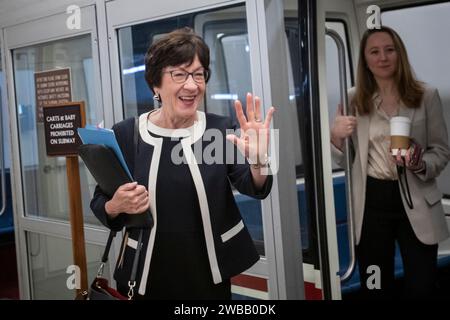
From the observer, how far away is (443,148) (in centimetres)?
182

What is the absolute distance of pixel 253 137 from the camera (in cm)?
189

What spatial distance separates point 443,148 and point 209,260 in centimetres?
95

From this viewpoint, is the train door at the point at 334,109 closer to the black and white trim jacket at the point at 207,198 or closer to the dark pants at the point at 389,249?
the dark pants at the point at 389,249

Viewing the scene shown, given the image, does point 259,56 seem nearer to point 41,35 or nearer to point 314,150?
point 314,150

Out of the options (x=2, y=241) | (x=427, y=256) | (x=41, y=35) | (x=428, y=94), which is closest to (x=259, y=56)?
(x=428, y=94)

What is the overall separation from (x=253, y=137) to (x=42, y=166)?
2.06 metres

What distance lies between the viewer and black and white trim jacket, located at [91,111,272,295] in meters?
2.05

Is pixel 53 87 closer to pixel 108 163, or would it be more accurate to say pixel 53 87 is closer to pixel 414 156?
pixel 108 163

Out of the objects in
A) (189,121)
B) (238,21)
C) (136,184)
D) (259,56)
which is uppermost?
(238,21)

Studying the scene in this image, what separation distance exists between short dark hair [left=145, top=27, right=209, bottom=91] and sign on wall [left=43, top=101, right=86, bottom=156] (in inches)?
29.0

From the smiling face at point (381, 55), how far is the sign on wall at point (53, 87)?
5.66 feet

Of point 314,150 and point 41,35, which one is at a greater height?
point 41,35

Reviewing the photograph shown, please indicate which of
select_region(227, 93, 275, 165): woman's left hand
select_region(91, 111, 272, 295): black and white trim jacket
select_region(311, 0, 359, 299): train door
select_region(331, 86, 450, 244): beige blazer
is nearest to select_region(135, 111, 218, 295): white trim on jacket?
select_region(91, 111, 272, 295): black and white trim jacket

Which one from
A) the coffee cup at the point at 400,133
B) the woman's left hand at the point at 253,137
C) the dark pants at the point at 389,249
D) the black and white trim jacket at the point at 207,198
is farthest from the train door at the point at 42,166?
the coffee cup at the point at 400,133
